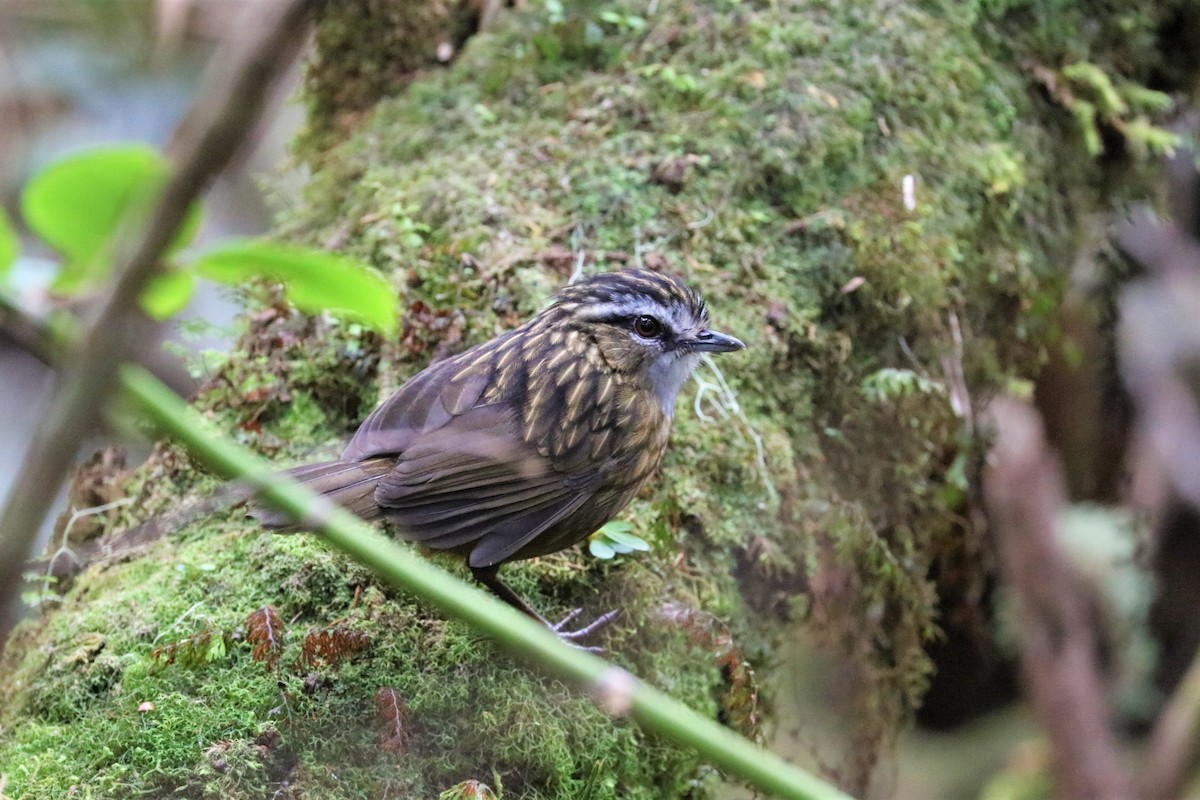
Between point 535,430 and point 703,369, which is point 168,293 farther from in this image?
point 703,369

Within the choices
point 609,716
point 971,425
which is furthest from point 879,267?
point 609,716

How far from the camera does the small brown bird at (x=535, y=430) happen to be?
A: 9.67 feet

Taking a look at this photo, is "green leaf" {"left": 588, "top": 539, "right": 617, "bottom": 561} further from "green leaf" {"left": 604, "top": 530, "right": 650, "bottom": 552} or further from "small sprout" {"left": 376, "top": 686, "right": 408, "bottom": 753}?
"small sprout" {"left": 376, "top": 686, "right": 408, "bottom": 753}

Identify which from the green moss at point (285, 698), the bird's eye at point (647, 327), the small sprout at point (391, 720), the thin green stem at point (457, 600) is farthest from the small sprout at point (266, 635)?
the thin green stem at point (457, 600)

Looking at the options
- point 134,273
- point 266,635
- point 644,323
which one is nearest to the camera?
point 134,273

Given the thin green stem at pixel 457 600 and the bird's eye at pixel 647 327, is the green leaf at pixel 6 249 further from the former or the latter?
the bird's eye at pixel 647 327

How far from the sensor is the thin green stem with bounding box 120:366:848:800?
815mm

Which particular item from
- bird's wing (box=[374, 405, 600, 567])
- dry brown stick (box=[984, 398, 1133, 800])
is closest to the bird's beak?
bird's wing (box=[374, 405, 600, 567])

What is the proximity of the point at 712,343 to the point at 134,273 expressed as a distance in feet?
9.07

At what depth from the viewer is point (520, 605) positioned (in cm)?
302

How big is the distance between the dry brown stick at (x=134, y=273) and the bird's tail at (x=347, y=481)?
222 centimetres

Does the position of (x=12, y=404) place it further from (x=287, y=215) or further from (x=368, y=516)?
(x=287, y=215)

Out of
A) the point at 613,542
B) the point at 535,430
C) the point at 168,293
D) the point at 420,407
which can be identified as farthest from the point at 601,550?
the point at 168,293

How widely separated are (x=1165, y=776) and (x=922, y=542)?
306 centimetres
